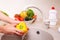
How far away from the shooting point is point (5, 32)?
137 centimetres

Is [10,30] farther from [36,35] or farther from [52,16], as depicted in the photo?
[52,16]

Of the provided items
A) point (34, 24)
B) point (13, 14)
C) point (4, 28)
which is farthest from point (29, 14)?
point (4, 28)

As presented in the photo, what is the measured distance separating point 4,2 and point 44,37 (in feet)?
1.88

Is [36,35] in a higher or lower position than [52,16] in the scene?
lower

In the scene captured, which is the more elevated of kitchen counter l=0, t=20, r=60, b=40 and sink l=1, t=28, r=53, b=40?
kitchen counter l=0, t=20, r=60, b=40

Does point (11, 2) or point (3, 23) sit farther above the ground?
point (11, 2)

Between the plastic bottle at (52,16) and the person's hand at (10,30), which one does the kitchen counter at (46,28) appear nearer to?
the plastic bottle at (52,16)

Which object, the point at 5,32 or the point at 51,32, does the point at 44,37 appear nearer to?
the point at 51,32

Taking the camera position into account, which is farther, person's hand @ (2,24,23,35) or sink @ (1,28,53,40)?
sink @ (1,28,53,40)

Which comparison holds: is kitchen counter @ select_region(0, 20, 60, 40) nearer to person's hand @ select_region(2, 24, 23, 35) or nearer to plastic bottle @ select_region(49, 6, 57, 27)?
plastic bottle @ select_region(49, 6, 57, 27)

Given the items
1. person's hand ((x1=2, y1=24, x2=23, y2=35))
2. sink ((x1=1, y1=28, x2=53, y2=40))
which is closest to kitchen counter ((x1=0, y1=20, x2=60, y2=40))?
sink ((x1=1, y1=28, x2=53, y2=40))

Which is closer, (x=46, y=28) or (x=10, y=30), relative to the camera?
(x=10, y=30)

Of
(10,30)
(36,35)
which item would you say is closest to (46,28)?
(36,35)

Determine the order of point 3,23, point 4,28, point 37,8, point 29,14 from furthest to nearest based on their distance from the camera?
point 37,8, point 29,14, point 3,23, point 4,28
